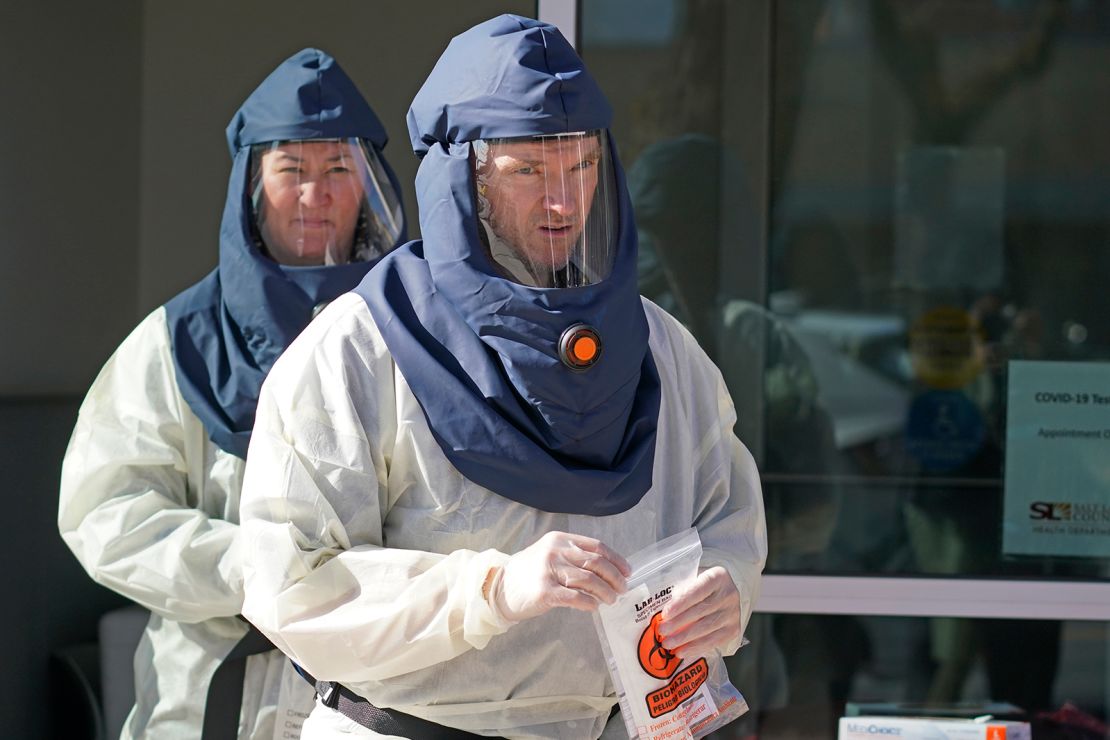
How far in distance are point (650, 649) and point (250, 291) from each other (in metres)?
1.28

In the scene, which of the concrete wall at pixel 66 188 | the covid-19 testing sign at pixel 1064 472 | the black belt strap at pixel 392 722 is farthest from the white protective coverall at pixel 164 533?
the covid-19 testing sign at pixel 1064 472

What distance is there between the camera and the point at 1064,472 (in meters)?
3.30

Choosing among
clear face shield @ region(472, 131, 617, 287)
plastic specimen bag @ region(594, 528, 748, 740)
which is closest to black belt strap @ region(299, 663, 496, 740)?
plastic specimen bag @ region(594, 528, 748, 740)

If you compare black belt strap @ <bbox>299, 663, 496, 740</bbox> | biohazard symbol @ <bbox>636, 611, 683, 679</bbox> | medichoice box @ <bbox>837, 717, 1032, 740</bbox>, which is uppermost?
biohazard symbol @ <bbox>636, 611, 683, 679</bbox>

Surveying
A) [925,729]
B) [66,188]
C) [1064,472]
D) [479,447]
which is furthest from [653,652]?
[66,188]

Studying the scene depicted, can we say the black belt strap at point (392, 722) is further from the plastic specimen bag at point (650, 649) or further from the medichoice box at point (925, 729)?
the medichoice box at point (925, 729)

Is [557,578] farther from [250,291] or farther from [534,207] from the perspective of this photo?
[250,291]

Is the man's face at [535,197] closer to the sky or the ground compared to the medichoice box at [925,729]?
closer to the sky

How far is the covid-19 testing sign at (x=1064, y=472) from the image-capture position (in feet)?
10.8

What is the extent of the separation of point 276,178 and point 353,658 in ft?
4.41

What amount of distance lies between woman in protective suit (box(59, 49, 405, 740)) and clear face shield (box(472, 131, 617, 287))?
3.00ft

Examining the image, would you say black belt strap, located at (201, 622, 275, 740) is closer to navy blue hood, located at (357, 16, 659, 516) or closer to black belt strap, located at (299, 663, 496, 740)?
black belt strap, located at (299, 663, 496, 740)

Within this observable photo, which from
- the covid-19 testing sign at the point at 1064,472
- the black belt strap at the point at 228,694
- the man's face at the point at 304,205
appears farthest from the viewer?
the covid-19 testing sign at the point at 1064,472

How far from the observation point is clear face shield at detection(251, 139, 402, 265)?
269cm
